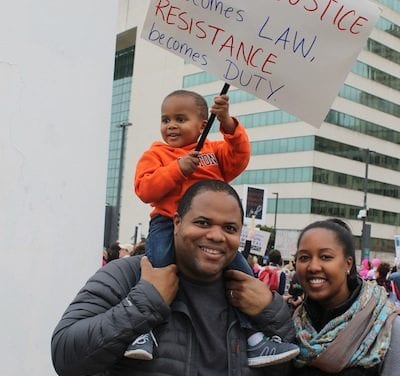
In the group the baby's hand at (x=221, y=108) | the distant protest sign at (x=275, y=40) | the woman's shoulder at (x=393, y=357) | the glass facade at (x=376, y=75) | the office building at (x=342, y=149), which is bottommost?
the woman's shoulder at (x=393, y=357)

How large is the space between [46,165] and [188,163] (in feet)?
3.48

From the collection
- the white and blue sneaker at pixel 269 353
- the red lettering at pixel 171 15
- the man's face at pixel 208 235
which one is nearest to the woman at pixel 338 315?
the white and blue sneaker at pixel 269 353

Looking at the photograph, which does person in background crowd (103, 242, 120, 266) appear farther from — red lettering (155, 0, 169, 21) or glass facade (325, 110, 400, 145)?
glass facade (325, 110, 400, 145)

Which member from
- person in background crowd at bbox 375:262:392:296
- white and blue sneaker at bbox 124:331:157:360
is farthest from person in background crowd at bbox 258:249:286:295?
white and blue sneaker at bbox 124:331:157:360

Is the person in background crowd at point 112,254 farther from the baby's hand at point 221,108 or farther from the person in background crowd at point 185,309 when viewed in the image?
the person in background crowd at point 185,309

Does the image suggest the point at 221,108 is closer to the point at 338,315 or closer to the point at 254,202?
the point at 338,315

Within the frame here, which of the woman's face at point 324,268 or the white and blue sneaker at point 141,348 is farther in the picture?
the woman's face at point 324,268

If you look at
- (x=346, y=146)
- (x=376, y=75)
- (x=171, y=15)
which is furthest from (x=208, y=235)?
(x=376, y=75)

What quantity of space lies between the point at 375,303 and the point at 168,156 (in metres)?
1.19

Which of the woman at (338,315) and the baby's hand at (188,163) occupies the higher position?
the baby's hand at (188,163)

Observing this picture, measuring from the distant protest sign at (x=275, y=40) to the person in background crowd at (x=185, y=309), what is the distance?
2.16 ft

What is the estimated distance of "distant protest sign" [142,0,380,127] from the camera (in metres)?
2.48

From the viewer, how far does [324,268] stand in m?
2.29

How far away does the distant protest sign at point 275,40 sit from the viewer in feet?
8.15
